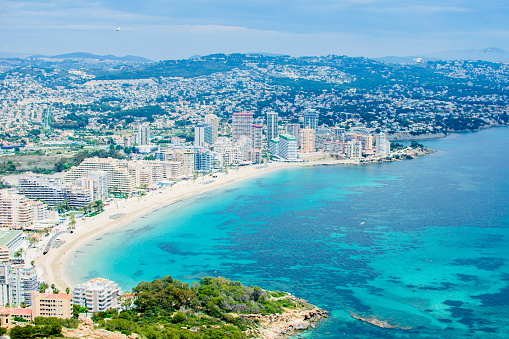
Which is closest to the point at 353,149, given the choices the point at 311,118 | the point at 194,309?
the point at 311,118

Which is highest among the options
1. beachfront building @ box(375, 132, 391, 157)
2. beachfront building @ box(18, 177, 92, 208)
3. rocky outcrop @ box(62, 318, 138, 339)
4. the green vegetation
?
beachfront building @ box(375, 132, 391, 157)

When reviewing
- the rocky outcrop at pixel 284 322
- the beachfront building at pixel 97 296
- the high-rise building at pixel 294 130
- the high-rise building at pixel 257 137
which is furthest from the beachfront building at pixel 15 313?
the high-rise building at pixel 294 130

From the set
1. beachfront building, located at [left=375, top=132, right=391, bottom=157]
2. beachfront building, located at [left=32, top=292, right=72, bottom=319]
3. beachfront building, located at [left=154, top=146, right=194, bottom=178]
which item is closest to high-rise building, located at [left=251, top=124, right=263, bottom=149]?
beachfront building, located at [left=375, top=132, right=391, bottom=157]

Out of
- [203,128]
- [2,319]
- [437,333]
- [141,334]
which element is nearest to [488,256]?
[437,333]

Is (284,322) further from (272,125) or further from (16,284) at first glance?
(272,125)

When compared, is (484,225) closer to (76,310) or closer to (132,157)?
(76,310)

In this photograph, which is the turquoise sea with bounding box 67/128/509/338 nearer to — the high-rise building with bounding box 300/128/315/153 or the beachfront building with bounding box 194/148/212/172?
the beachfront building with bounding box 194/148/212/172
